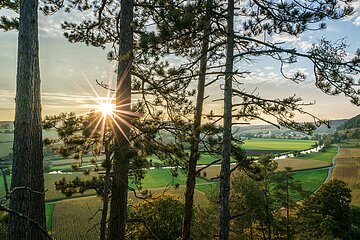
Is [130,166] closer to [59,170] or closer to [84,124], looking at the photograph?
[84,124]

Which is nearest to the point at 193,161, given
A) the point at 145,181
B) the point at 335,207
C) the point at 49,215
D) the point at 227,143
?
the point at 227,143

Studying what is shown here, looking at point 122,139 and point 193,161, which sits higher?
point 122,139

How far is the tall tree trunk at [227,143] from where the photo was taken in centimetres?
590

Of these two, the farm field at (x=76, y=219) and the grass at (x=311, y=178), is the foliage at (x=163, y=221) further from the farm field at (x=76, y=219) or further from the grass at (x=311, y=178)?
the grass at (x=311, y=178)

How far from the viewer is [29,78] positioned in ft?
13.9

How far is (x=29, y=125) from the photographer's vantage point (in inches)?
165

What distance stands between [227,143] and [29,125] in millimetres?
3884

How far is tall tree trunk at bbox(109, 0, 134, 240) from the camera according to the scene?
5.56 metres

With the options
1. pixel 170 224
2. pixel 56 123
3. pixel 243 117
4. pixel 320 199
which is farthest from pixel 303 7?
pixel 320 199

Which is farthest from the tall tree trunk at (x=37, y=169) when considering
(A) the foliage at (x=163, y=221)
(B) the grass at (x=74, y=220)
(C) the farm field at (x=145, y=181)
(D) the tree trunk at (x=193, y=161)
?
(C) the farm field at (x=145, y=181)

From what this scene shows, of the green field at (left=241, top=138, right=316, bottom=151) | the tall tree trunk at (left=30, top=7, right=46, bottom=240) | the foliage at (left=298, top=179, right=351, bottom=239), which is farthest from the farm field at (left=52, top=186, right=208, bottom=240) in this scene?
the green field at (left=241, top=138, right=316, bottom=151)

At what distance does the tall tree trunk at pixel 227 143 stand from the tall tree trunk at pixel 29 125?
11.5ft

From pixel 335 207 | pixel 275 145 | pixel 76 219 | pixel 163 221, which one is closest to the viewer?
pixel 163 221

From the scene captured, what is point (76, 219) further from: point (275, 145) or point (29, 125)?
point (275, 145)
